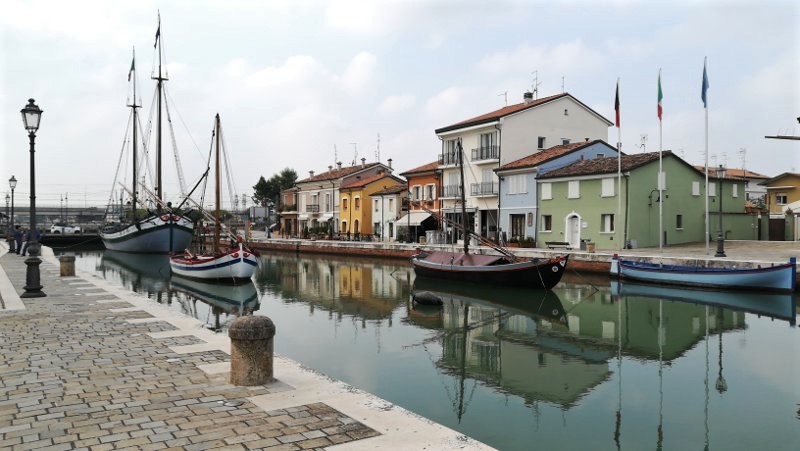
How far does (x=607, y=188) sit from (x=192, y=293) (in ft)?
86.3

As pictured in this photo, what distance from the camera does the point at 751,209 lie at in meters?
45.3

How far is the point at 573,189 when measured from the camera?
4144cm

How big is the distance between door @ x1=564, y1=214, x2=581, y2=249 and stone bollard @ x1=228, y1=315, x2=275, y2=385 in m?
35.9

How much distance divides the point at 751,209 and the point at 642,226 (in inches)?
499

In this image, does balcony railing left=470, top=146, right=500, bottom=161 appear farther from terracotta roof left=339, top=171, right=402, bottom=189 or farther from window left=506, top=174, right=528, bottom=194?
terracotta roof left=339, top=171, right=402, bottom=189

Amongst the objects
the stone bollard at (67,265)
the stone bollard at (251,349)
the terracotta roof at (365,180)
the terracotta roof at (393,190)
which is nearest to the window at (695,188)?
the terracotta roof at (393,190)

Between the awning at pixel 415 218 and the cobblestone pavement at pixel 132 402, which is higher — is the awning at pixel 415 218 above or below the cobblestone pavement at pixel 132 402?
above

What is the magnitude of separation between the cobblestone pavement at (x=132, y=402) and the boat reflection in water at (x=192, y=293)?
8.24 metres

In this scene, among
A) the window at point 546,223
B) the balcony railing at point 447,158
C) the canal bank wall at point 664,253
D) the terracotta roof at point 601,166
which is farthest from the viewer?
the balcony railing at point 447,158

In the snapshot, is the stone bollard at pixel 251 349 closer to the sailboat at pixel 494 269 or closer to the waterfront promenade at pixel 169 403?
the waterfront promenade at pixel 169 403

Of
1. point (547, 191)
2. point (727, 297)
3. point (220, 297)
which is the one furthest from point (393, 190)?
point (727, 297)

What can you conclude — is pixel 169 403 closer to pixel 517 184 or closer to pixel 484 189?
pixel 517 184

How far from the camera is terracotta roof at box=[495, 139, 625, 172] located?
146ft

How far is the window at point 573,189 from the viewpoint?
41.1 meters
